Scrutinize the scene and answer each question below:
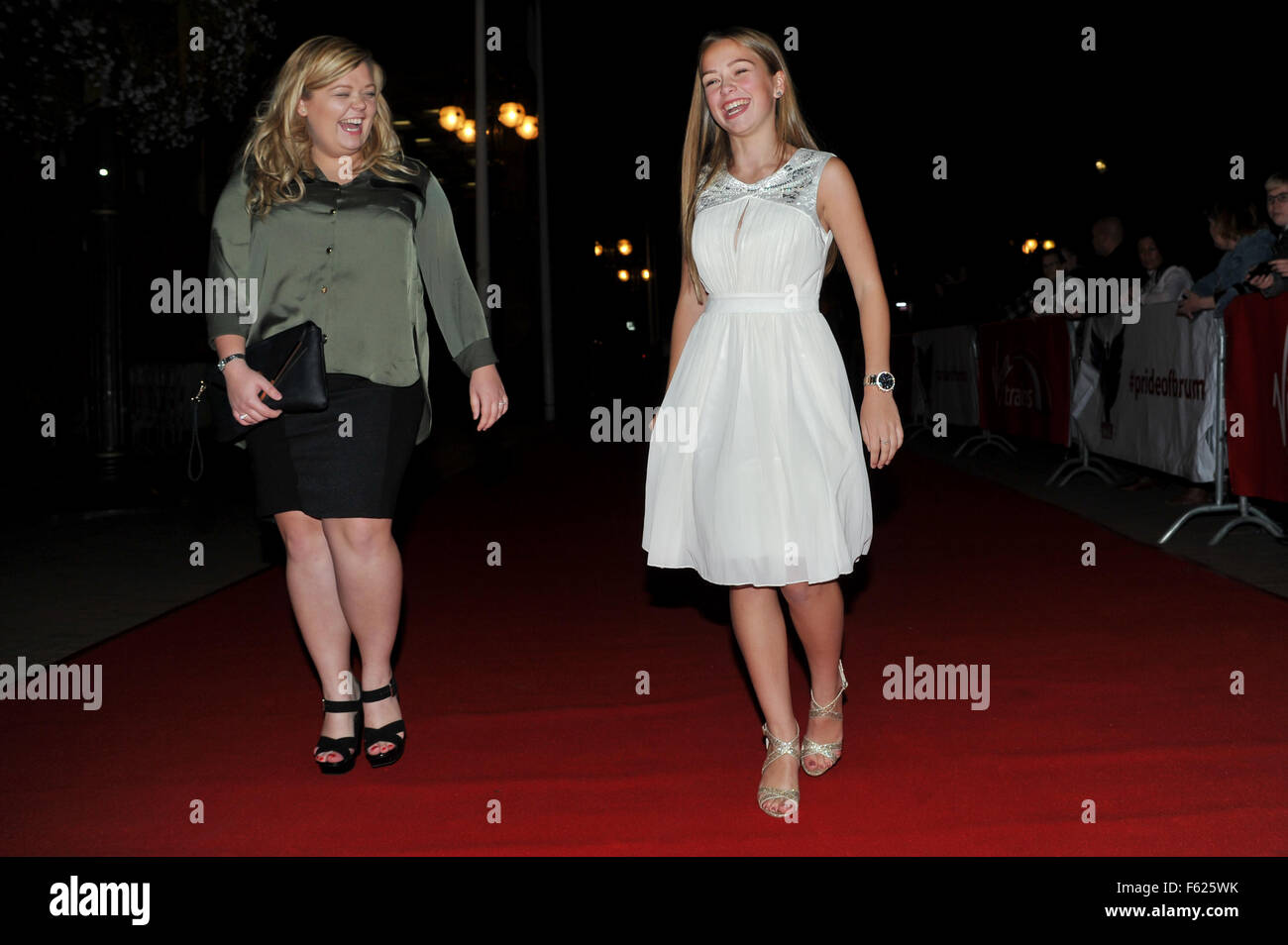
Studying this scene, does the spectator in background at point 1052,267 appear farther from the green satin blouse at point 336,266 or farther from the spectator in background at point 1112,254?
the green satin blouse at point 336,266

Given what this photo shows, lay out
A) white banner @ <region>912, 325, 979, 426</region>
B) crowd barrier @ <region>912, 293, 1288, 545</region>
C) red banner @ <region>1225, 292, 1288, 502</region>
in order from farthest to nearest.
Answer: white banner @ <region>912, 325, 979, 426</region>, crowd barrier @ <region>912, 293, 1288, 545</region>, red banner @ <region>1225, 292, 1288, 502</region>

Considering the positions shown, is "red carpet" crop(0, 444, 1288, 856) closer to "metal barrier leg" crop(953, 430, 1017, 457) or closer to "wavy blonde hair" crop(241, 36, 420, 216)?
"wavy blonde hair" crop(241, 36, 420, 216)

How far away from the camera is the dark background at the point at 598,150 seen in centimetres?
1007

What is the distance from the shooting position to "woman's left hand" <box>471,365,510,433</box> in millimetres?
3736

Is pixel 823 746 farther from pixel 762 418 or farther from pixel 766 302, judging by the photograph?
pixel 766 302

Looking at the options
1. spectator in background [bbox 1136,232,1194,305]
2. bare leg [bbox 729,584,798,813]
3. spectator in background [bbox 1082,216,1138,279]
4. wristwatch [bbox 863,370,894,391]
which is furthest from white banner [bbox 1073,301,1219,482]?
bare leg [bbox 729,584,798,813]

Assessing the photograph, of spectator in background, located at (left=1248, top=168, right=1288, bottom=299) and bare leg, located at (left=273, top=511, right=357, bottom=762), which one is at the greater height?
spectator in background, located at (left=1248, top=168, right=1288, bottom=299)

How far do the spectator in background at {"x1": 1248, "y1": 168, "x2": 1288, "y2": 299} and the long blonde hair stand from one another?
448 cm

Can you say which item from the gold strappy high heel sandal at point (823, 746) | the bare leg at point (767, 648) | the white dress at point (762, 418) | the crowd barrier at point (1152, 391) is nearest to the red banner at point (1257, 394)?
the crowd barrier at point (1152, 391)

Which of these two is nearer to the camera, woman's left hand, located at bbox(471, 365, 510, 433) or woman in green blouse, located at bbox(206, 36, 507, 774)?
woman in green blouse, located at bbox(206, 36, 507, 774)

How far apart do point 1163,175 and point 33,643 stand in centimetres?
1942
